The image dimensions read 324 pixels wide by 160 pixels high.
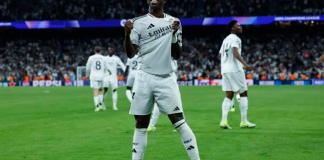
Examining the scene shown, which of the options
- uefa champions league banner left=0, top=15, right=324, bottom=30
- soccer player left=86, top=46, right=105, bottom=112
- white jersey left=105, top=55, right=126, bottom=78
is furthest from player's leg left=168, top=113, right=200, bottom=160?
uefa champions league banner left=0, top=15, right=324, bottom=30

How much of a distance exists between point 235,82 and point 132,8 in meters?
46.2

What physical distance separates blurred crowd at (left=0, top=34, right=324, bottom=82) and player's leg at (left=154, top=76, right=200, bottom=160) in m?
44.9

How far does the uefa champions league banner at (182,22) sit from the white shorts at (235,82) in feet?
135

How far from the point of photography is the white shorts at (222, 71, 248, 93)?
14523 millimetres

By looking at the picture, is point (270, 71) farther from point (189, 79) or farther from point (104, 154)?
point (104, 154)

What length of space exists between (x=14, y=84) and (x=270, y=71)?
24600 millimetres

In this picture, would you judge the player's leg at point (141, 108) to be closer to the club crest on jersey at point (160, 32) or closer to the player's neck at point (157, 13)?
the club crest on jersey at point (160, 32)

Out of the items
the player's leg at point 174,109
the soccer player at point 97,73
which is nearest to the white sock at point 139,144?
the player's leg at point 174,109

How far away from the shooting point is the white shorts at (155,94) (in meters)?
8.23

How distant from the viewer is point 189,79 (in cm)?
5500

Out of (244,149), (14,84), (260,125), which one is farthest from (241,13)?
(244,149)

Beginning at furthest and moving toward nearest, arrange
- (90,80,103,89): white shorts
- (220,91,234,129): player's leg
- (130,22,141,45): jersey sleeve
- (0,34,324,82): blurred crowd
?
(0,34,324,82): blurred crowd → (90,80,103,89): white shorts → (220,91,234,129): player's leg → (130,22,141,45): jersey sleeve

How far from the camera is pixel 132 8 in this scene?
59906 millimetres

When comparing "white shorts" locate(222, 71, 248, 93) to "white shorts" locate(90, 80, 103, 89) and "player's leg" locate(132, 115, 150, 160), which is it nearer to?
"player's leg" locate(132, 115, 150, 160)
